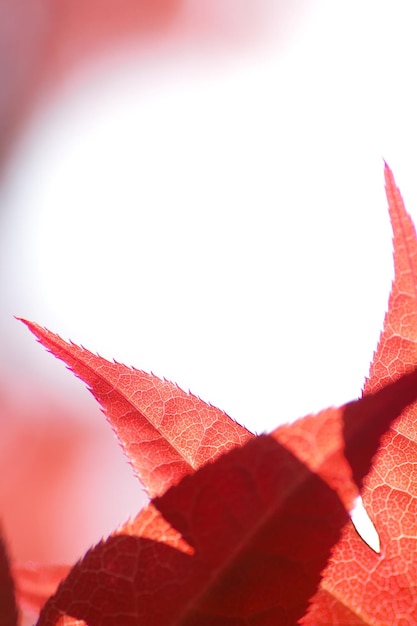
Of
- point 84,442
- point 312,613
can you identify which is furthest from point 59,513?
point 312,613

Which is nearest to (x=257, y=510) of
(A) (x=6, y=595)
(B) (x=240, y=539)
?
(B) (x=240, y=539)

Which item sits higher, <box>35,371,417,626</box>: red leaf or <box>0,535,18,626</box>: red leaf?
<box>0,535,18,626</box>: red leaf

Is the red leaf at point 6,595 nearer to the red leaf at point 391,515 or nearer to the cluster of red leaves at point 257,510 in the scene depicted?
the cluster of red leaves at point 257,510

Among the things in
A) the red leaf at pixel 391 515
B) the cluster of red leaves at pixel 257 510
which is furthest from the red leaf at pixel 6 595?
the red leaf at pixel 391 515

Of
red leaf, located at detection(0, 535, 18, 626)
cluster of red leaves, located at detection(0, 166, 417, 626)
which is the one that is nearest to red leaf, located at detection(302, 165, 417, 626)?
cluster of red leaves, located at detection(0, 166, 417, 626)

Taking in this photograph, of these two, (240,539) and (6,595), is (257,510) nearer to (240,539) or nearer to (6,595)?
(240,539)

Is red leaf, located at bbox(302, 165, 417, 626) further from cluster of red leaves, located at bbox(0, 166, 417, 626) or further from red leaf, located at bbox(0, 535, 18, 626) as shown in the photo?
red leaf, located at bbox(0, 535, 18, 626)

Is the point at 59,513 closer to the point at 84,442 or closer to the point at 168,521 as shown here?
the point at 84,442
